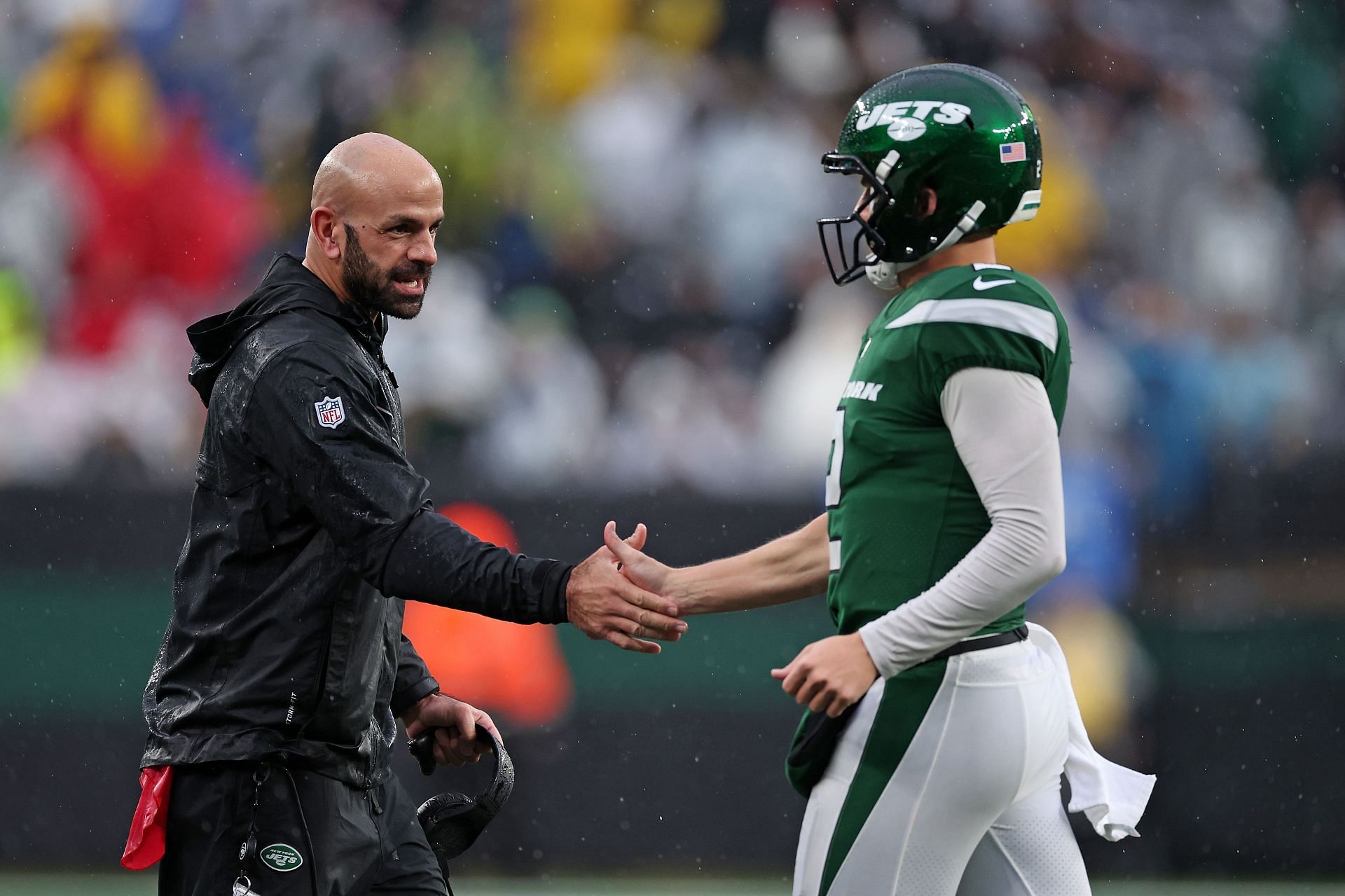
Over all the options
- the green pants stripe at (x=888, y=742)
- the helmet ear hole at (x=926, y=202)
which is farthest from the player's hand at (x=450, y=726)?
the helmet ear hole at (x=926, y=202)

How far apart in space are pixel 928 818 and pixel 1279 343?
14.9 ft

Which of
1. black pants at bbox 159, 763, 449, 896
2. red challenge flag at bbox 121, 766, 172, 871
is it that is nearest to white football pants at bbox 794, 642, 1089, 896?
black pants at bbox 159, 763, 449, 896

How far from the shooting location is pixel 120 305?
666cm

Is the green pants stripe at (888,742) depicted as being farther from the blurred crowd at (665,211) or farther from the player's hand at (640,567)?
the blurred crowd at (665,211)

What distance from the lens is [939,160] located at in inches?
118

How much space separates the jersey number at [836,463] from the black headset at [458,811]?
1130mm

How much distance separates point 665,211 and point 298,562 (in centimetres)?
396

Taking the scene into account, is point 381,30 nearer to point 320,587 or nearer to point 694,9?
point 694,9

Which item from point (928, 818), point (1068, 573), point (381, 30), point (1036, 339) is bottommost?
point (1068, 573)

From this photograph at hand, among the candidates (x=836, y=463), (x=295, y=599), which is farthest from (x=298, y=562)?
(x=836, y=463)

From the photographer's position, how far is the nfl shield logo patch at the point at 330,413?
123 inches

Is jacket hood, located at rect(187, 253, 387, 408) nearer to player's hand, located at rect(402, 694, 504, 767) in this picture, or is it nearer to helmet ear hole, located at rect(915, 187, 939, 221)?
Answer: player's hand, located at rect(402, 694, 504, 767)

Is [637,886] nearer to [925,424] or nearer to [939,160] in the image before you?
[925,424]

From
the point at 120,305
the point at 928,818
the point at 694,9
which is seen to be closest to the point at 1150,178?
the point at 694,9
